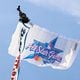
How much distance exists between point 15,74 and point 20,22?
5.90m

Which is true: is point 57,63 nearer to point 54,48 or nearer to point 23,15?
point 54,48

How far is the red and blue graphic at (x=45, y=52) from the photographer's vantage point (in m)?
48.2

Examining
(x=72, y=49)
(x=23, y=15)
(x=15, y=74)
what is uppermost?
(x=23, y=15)

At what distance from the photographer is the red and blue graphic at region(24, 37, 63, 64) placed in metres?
48.2

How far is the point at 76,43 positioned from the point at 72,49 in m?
0.95

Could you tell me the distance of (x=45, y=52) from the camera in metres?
48.3

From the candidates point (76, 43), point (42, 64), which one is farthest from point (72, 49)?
point (42, 64)

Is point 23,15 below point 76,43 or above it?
above

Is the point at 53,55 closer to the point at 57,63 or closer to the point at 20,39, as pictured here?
the point at 57,63

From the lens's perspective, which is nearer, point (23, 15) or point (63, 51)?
point (23, 15)

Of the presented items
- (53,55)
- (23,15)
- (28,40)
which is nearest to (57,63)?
(53,55)

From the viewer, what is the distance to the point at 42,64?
4869 cm

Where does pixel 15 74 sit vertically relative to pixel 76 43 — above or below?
below

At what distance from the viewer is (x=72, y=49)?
47094 mm
